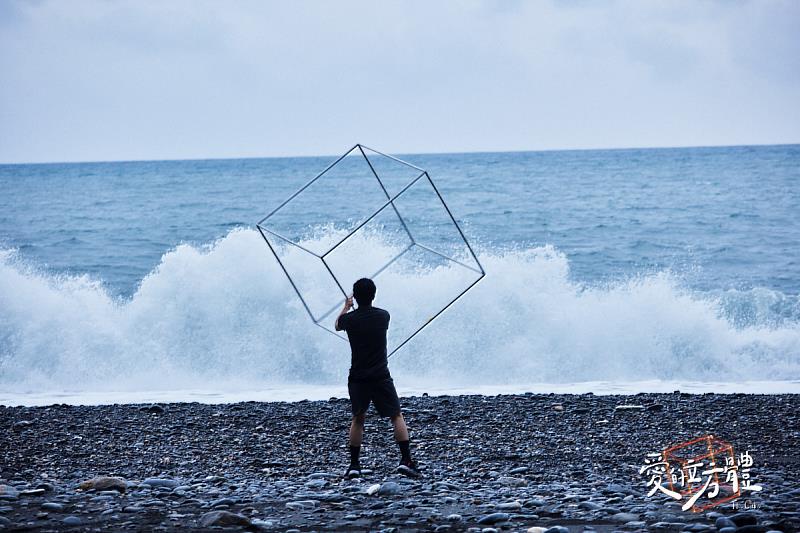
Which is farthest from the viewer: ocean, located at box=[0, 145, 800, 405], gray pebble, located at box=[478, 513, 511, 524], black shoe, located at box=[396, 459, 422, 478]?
ocean, located at box=[0, 145, 800, 405]

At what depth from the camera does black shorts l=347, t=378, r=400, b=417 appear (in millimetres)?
5875

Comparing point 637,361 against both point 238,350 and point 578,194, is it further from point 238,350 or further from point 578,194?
point 578,194

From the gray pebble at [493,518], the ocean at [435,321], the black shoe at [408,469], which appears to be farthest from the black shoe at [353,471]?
the ocean at [435,321]

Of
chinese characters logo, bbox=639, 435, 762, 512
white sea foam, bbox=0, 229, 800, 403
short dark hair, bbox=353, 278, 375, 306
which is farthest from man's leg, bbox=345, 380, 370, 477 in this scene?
white sea foam, bbox=0, 229, 800, 403

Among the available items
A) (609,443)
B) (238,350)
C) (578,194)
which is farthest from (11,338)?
(578,194)

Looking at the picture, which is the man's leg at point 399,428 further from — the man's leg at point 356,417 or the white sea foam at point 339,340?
the white sea foam at point 339,340

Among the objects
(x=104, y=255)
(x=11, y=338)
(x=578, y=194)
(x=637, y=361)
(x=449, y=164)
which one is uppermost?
(x=449, y=164)

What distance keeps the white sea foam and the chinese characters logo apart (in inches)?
150

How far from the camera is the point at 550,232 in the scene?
80.0 feet

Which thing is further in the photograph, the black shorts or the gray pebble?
the black shorts

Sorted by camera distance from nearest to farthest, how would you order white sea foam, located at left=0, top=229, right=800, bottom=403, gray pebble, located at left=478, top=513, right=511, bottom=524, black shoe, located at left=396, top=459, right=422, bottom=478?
gray pebble, located at left=478, top=513, right=511, bottom=524 → black shoe, located at left=396, top=459, right=422, bottom=478 → white sea foam, located at left=0, top=229, right=800, bottom=403

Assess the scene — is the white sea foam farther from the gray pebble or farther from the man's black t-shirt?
the gray pebble

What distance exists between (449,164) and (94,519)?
44159 millimetres

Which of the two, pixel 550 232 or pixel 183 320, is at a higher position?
pixel 550 232
